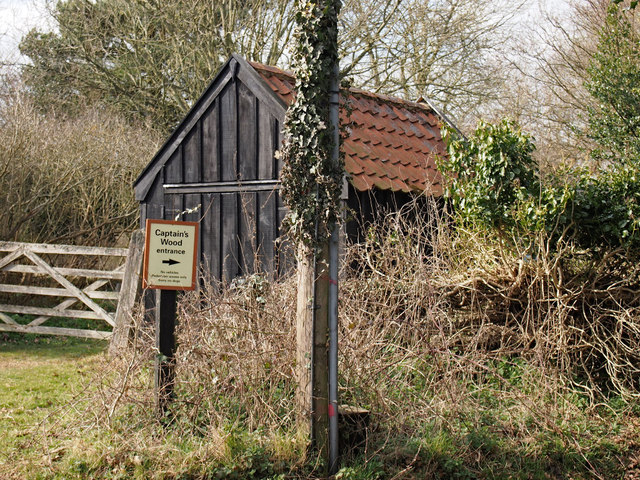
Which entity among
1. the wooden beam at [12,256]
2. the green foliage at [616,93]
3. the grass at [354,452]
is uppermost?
the green foliage at [616,93]

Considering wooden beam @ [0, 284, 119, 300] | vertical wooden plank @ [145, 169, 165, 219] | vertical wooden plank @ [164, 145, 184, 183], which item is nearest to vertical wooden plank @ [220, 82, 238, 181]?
vertical wooden plank @ [164, 145, 184, 183]

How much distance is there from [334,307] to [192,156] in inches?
222

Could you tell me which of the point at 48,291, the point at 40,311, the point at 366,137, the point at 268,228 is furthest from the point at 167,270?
the point at 40,311

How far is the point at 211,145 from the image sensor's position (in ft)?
33.7

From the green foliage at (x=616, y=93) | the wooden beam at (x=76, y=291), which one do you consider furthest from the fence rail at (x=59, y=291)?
the green foliage at (x=616, y=93)

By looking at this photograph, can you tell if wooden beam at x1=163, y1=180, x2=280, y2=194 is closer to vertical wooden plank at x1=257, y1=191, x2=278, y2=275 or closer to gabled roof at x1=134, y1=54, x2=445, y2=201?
vertical wooden plank at x1=257, y1=191, x2=278, y2=275

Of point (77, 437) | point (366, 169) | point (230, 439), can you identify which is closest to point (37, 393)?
point (77, 437)

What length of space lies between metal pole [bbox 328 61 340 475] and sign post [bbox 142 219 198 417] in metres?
1.15

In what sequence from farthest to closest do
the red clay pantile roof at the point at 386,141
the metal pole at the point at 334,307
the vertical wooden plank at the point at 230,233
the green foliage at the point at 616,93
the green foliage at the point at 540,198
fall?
the vertical wooden plank at the point at 230,233 < the green foliage at the point at 616,93 < the red clay pantile roof at the point at 386,141 < the green foliage at the point at 540,198 < the metal pole at the point at 334,307

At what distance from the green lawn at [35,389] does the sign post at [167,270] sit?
73cm

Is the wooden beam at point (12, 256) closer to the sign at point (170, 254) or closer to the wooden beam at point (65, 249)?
the wooden beam at point (65, 249)

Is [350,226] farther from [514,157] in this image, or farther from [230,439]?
[230,439]

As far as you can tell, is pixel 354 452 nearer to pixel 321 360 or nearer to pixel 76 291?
pixel 321 360

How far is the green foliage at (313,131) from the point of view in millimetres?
5348
